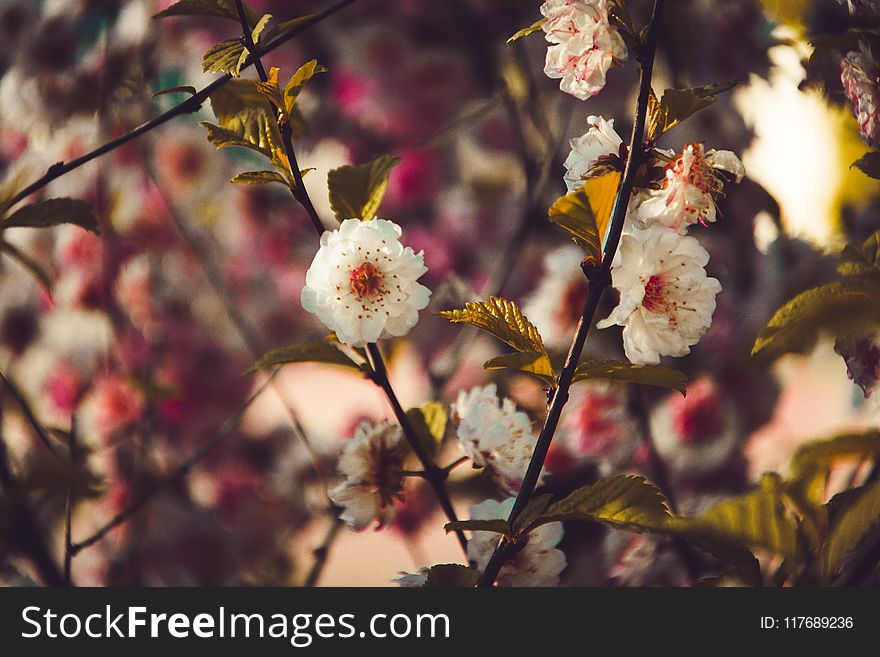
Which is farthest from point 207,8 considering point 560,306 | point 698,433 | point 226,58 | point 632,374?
point 698,433

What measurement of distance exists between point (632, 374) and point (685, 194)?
7 cm

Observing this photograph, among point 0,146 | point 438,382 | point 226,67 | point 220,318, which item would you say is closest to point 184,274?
point 220,318

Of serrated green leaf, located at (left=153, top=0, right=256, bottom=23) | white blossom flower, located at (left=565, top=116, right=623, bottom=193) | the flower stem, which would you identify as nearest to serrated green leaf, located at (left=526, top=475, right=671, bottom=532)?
the flower stem

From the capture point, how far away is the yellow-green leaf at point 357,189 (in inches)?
14.7

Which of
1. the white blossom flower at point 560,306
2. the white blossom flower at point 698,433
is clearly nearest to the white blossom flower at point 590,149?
the white blossom flower at point 560,306

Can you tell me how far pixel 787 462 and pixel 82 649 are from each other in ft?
0.93

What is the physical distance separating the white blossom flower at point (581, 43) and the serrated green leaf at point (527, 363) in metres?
0.12

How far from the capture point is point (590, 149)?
34 cm

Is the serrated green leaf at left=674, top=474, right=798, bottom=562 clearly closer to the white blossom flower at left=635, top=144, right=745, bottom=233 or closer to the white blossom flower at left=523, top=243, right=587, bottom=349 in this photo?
the white blossom flower at left=635, top=144, right=745, bottom=233

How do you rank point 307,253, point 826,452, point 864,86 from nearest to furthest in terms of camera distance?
point 826,452
point 864,86
point 307,253

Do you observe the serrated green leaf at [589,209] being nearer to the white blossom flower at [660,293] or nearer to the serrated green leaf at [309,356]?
the white blossom flower at [660,293]

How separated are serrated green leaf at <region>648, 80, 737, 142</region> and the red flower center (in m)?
0.13

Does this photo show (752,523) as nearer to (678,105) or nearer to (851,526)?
(851,526)

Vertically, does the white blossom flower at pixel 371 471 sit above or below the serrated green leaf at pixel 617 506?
above
